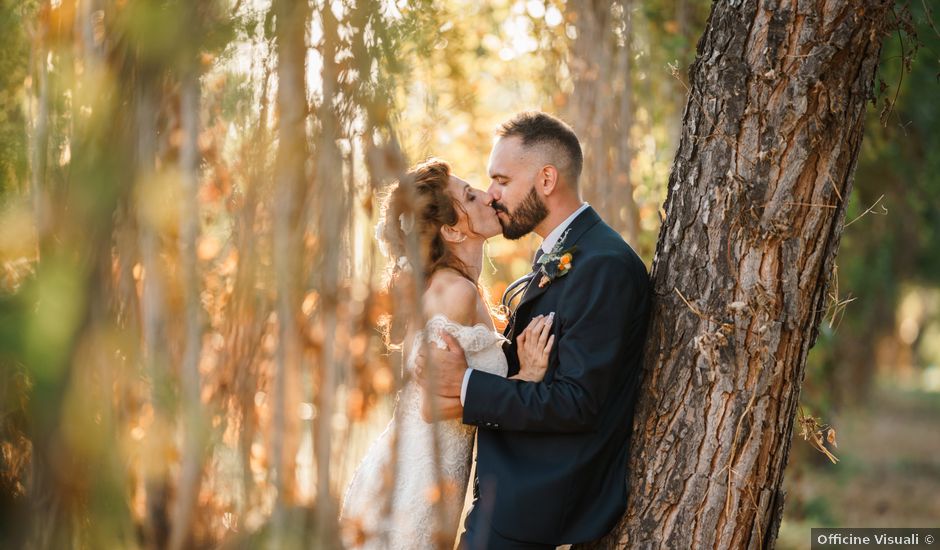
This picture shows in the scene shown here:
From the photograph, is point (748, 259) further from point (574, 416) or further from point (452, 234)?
point (452, 234)

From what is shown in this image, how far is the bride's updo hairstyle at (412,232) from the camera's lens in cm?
131

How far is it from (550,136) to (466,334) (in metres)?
0.75

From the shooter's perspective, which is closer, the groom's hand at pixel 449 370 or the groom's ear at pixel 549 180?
the groom's hand at pixel 449 370

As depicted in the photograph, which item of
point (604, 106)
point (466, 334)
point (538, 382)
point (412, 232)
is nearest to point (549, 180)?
point (466, 334)

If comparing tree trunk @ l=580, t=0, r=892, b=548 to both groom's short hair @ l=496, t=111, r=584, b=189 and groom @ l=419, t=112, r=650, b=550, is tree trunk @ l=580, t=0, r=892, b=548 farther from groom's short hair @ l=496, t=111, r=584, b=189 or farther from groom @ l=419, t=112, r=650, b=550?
groom's short hair @ l=496, t=111, r=584, b=189

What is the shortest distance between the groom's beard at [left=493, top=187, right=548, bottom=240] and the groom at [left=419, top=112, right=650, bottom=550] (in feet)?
0.82

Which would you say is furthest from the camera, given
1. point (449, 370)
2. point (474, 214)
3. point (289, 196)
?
point (474, 214)

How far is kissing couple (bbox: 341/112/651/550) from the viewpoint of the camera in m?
2.51

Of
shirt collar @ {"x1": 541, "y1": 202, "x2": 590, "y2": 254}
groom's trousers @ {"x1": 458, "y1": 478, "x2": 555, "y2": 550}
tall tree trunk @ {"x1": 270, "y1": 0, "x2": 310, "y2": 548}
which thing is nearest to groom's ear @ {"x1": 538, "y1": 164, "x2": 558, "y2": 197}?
shirt collar @ {"x1": 541, "y1": 202, "x2": 590, "y2": 254}

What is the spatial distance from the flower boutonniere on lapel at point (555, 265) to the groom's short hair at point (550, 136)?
0.38 meters

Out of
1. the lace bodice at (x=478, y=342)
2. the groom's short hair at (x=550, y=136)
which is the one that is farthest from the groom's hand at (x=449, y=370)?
the groom's short hair at (x=550, y=136)

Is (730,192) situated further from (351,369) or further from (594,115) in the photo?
(594,115)

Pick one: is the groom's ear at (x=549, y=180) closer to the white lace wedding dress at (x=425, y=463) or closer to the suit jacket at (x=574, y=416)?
the suit jacket at (x=574, y=416)

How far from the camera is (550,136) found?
304 cm
